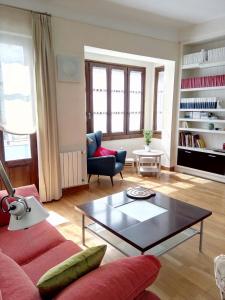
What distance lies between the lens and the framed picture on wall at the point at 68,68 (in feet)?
11.3

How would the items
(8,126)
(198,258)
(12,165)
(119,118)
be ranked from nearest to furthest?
(198,258), (8,126), (12,165), (119,118)

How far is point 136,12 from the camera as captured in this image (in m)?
3.69

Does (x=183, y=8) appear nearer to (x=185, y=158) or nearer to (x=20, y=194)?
(x=185, y=158)

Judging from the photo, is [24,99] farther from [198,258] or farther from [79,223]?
[198,258]

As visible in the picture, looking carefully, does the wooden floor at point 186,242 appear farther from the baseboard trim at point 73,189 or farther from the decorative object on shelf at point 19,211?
the decorative object on shelf at point 19,211

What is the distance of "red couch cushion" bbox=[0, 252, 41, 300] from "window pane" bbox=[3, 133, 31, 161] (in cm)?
240

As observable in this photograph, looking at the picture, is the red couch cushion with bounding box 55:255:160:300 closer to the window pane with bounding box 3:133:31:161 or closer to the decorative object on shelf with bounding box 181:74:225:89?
the window pane with bounding box 3:133:31:161

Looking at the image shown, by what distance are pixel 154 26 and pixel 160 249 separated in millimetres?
3851

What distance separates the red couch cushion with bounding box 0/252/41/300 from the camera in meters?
0.92

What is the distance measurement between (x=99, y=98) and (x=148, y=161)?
1734 millimetres

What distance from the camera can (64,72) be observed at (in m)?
3.50

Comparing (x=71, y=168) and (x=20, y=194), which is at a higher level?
(x=20, y=194)

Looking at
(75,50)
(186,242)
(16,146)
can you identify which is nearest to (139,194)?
(186,242)

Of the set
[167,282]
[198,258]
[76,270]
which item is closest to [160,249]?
[167,282]
